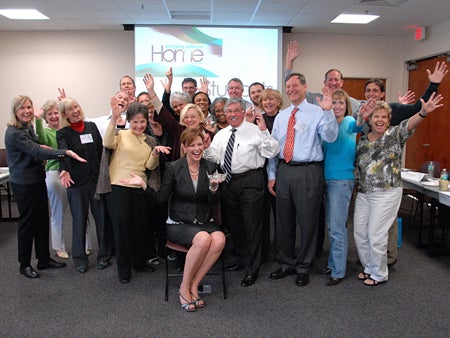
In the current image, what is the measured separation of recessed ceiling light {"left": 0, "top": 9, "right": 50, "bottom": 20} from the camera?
6070 millimetres

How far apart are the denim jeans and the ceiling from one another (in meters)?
3.55

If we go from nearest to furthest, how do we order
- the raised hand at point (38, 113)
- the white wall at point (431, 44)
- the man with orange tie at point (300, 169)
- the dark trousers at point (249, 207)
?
the man with orange tie at point (300, 169)
the dark trousers at point (249, 207)
the raised hand at point (38, 113)
the white wall at point (431, 44)

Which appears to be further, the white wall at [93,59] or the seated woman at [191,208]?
the white wall at [93,59]

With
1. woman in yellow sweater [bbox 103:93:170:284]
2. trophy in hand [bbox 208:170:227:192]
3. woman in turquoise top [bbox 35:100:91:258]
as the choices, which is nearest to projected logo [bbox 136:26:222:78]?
woman in turquoise top [bbox 35:100:91:258]

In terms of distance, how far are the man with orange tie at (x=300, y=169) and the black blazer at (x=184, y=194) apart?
61cm

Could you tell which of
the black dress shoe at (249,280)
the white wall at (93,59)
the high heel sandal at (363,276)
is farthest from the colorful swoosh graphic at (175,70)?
the high heel sandal at (363,276)

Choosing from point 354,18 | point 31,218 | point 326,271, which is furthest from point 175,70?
point 326,271

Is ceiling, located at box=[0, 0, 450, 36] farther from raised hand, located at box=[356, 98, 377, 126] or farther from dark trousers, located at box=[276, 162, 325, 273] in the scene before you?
dark trousers, located at box=[276, 162, 325, 273]

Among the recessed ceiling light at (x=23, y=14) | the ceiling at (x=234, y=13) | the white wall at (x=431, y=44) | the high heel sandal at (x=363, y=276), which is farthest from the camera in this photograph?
the white wall at (x=431, y=44)

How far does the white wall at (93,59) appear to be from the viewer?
745cm

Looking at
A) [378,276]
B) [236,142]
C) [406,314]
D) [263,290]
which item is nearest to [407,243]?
[378,276]

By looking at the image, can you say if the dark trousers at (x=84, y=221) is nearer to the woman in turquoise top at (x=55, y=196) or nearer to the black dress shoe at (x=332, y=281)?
the woman in turquoise top at (x=55, y=196)

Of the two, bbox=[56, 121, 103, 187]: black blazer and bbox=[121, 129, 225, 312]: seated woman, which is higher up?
bbox=[56, 121, 103, 187]: black blazer

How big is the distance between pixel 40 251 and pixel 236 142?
6.66ft
